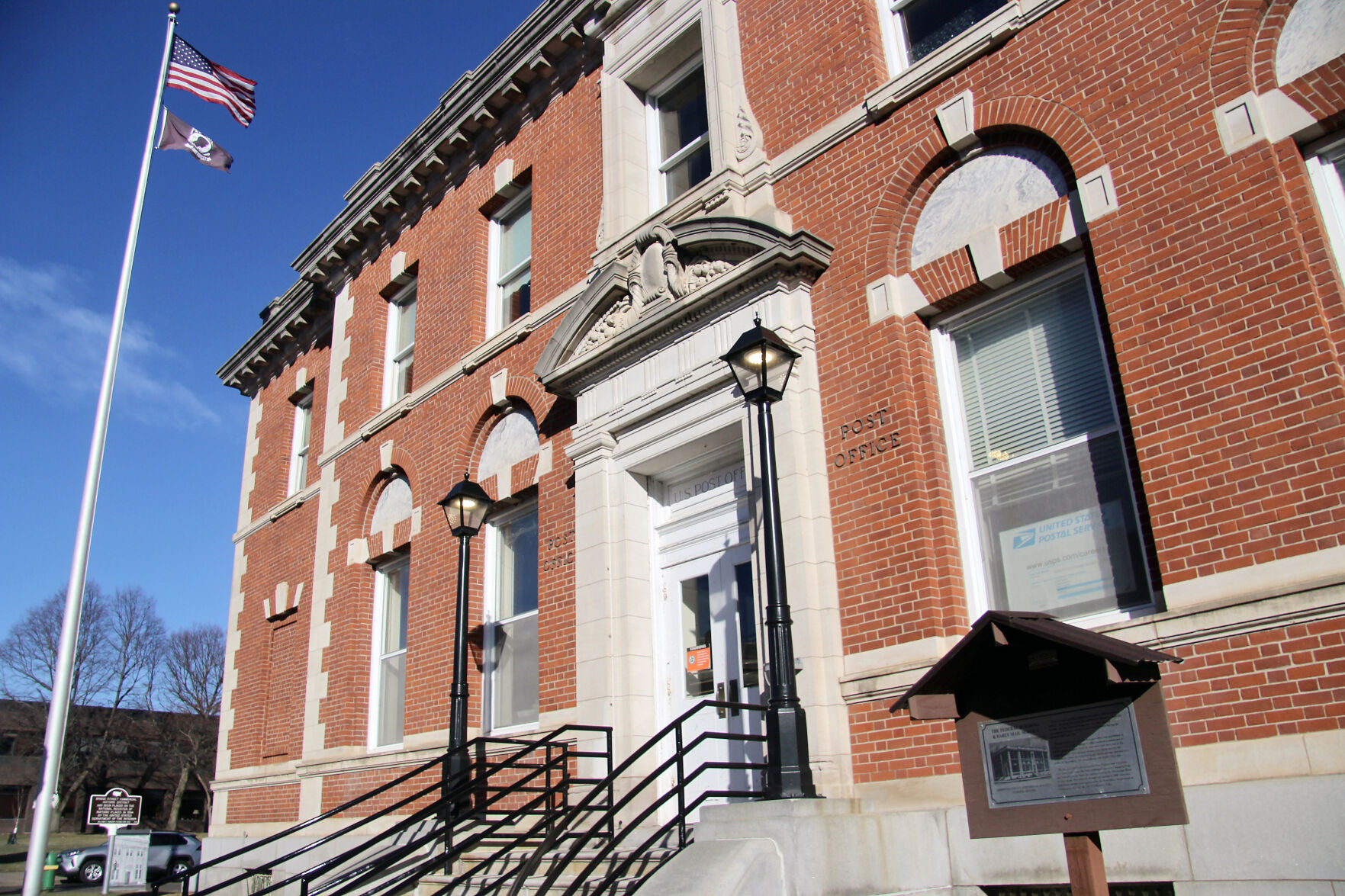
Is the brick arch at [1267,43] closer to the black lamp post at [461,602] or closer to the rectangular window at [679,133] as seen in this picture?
the rectangular window at [679,133]

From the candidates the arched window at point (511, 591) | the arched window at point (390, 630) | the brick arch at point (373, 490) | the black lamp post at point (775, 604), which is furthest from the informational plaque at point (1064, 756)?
the brick arch at point (373, 490)

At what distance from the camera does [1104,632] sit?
6340 mm

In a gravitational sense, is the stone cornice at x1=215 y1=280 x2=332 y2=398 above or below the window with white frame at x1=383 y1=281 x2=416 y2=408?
above

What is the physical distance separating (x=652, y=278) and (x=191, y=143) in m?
7.66

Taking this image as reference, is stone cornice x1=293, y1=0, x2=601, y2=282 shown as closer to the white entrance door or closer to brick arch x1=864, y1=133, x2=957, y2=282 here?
brick arch x1=864, y1=133, x2=957, y2=282

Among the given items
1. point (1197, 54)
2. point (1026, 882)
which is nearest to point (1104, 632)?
point (1026, 882)

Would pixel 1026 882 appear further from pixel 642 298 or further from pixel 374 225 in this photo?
pixel 374 225

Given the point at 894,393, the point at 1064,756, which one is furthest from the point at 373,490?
the point at 1064,756

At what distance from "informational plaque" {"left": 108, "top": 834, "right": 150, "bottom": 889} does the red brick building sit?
6.18m

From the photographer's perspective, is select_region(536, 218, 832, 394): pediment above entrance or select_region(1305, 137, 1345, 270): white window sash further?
select_region(536, 218, 832, 394): pediment above entrance

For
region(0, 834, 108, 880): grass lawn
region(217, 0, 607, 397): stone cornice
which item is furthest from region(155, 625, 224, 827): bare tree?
region(217, 0, 607, 397): stone cornice

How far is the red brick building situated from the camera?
591 cm

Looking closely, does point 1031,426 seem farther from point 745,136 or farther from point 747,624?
point 745,136

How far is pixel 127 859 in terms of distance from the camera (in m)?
17.8
